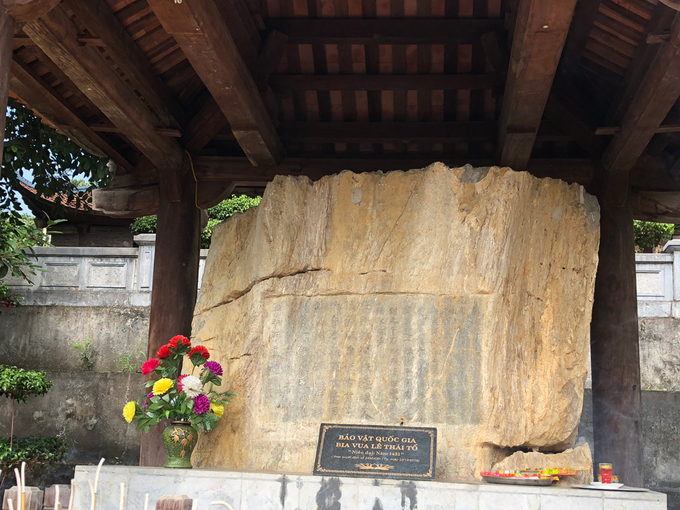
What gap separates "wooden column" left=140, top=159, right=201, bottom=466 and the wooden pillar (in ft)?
12.5

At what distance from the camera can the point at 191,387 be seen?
5465 millimetres

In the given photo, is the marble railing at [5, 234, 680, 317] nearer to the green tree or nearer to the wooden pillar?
the green tree

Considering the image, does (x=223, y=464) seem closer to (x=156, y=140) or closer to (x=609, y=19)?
(x=156, y=140)

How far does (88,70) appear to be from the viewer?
537 centimetres

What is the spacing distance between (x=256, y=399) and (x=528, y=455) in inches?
80.3

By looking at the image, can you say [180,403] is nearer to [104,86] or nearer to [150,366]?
[150,366]

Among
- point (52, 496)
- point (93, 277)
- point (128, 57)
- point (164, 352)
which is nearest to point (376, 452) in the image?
point (164, 352)

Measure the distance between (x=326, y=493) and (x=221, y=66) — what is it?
9.51ft

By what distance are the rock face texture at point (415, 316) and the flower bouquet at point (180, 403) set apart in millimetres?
320

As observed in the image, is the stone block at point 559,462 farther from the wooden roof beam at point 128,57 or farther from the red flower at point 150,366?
the wooden roof beam at point 128,57

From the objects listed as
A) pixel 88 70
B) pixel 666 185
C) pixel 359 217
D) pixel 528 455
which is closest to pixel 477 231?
pixel 359 217

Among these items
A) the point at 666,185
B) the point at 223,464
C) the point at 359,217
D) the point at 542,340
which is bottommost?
the point at 223,464

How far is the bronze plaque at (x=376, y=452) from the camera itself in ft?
16.1

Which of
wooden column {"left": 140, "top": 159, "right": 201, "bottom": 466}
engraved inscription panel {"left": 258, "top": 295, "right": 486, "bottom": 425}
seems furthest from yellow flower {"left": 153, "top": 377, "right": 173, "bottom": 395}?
wooden column {"left": 140, "top": 159, "right": 201, "bottom": 466}
